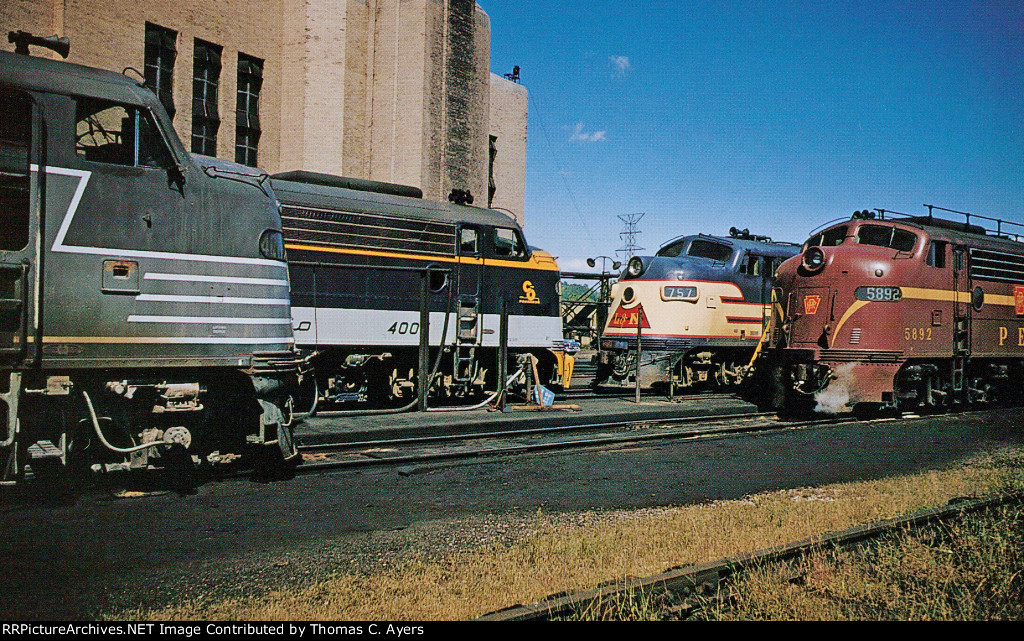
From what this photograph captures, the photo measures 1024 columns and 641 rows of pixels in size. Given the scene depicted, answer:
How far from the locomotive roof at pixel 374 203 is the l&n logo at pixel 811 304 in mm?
5671

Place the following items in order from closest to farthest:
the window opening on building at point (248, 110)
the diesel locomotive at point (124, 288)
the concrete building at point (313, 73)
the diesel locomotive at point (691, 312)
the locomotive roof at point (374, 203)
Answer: the diesel locomotive at point (124, 288)
the locomotive roof at point (374, 203)
the diesel locomotive at point (691, 312)
the concrete building at point (313, 73)
the window opening on building at point (248, 110)

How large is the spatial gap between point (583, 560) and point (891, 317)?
33.4ft

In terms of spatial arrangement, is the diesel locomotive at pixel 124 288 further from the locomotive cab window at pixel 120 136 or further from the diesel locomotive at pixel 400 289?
the diesel locomotive at pixel 400 289

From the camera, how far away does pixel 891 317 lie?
13.1 metres

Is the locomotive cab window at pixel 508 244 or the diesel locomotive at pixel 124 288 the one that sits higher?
the locomotive cab window at pixel 508 244

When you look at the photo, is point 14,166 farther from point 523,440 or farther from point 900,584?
point 900,584

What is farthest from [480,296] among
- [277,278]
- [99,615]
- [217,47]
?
[217,47]

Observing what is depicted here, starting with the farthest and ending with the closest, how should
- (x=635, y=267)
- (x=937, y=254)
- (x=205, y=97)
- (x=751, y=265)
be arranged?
(x=205, y=97), (x=751, y=265), (x=635, y=267), (x=937, y=254)

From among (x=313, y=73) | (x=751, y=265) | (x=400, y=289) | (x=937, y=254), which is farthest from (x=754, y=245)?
(x=313, y=73)

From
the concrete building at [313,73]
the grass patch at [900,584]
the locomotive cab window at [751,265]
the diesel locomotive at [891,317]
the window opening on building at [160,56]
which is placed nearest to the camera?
the grass patch at [900,584]

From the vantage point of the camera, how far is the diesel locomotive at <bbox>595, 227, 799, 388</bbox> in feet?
53.8

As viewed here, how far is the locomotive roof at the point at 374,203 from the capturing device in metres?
11.8

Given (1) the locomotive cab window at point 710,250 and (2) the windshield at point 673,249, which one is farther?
(2) the windshield at point 673,249

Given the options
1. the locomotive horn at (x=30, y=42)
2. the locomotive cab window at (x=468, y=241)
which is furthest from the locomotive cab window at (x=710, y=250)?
the locomotive horn at (x=30, y=42)
